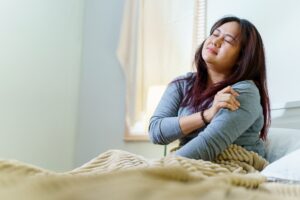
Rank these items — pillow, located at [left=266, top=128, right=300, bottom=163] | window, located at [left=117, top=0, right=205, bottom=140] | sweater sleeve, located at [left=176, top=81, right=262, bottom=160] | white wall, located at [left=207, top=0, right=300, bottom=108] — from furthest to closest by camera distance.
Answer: window, located at [left=117, top=0, right=205, bottom=140]
white wall, located at [left=207, top=0, right=300, bottom=108]
pillow, located at [left=266, top=128, right=300, bottom=163]
sweater sleeve, located at [left=176, top=81, right=262, bottom=160]

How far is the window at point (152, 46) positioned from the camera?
2277 mm

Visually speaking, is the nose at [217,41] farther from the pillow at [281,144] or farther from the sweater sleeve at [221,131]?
the pillow at [281,144]

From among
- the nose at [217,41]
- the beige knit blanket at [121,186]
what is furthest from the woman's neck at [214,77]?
the beige knit blanket at [121,186]

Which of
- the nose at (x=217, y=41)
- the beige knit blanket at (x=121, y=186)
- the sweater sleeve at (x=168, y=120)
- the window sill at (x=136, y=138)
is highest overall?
the nose at (x=217, y=41)

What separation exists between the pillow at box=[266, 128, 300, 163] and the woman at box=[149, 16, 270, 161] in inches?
1.7

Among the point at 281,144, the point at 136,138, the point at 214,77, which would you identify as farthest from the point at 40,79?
the point at 281,144

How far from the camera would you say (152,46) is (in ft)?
7.99

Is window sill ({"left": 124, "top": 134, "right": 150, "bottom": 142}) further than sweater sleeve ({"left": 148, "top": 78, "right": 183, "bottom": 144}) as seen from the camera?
Yes

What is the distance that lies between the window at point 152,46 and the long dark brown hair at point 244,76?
777mm

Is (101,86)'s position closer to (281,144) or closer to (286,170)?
(281,144)

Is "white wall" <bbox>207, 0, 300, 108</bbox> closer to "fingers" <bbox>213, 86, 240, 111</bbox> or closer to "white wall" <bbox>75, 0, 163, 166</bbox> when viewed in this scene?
"fingers" <bbox>213, 86, 240, 111</bbox>

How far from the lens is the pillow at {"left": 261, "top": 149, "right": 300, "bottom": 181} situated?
914 millimetres

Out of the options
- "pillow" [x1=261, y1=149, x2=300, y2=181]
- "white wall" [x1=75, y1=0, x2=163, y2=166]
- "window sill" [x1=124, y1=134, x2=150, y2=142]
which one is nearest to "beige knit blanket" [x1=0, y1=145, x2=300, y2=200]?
"pillow" [x1=261, y1=149, x2=300, y2=181]

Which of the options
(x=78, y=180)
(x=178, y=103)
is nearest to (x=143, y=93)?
(x=178, y=103)
